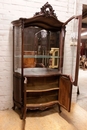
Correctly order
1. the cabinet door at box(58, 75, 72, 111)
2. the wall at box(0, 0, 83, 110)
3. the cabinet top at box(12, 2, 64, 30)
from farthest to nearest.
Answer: the wall at box(0, 0, 83, 110)
the cabinet door at box(58, 75, 72, 111)
the cabinet top at box(12, 2, 64, 30)

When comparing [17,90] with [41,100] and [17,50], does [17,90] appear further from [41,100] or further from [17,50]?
[17,50]

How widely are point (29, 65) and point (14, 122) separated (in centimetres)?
97

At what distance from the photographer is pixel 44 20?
214cm

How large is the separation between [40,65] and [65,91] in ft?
2.20

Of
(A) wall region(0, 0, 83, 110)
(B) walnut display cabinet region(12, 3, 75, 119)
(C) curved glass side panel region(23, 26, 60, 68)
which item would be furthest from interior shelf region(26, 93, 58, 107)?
(C) curved glass side panel region(23, 26, 60, 68)

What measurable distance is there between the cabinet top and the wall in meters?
0.22

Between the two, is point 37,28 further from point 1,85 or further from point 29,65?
point 1,85

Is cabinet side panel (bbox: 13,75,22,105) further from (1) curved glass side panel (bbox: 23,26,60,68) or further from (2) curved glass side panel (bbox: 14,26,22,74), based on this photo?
(1) curved glass side panel (bbox: 23,26,60,68)

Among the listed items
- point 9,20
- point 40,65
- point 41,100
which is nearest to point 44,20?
point 9,20

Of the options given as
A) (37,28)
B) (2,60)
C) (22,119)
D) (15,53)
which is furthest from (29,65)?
(22,119)

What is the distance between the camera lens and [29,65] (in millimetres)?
2367

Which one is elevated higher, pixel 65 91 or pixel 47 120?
pixel 65 91

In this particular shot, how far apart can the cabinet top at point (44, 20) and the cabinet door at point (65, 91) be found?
91cm

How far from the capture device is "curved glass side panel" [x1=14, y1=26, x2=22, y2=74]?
7.02ft
